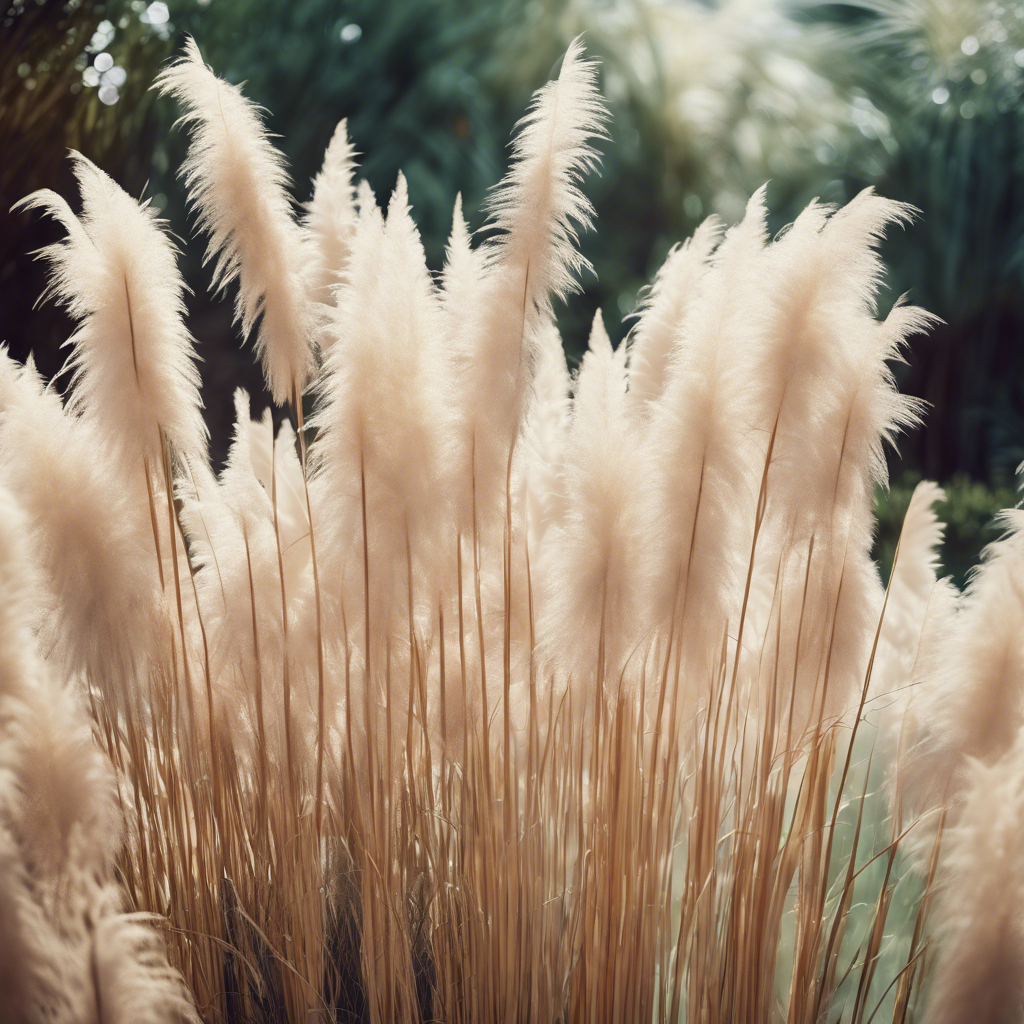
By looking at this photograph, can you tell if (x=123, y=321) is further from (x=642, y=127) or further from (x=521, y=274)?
(x=642, y=127)

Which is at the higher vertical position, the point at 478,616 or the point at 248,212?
the point at 248,212

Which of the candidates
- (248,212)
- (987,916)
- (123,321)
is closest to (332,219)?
(248,212)

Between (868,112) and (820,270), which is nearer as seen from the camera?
(820,270)

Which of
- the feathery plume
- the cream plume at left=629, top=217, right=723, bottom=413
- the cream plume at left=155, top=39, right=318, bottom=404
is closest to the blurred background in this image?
the cream plume at left=629, top=217, right=723, bottom=413

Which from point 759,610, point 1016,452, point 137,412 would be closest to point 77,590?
point 137,412

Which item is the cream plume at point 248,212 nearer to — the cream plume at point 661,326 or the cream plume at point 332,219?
the cream plume at point 332,219

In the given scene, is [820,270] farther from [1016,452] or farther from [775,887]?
[1016,452]

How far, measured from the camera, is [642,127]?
4.86 metres

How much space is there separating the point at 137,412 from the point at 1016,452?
5477 millimetres

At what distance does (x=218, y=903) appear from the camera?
1.06 meters

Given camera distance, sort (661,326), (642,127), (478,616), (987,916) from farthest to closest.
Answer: (642,127), (661,326), (478,616), (987,916)

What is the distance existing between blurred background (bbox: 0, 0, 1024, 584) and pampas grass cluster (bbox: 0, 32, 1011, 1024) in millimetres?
3145

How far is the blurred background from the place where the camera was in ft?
13.3

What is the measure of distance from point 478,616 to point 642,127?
4464 mm
